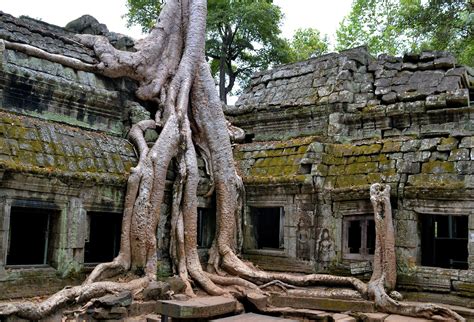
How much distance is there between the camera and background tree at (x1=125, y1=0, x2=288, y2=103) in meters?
20.9

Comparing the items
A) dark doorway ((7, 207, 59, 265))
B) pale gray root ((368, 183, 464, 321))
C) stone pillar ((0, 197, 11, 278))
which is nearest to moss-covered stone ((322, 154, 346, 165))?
pale gray root ((368, 183, 464, 321))

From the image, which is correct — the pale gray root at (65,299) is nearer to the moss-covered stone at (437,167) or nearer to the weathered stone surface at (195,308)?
the weathered stone surface at (195,308)

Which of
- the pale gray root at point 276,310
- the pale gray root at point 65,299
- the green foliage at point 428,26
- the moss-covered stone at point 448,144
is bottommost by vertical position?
the pale gray root at point 276,310

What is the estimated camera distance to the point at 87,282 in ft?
25.6

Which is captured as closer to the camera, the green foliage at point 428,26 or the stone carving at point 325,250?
the stone carving at point 325,250

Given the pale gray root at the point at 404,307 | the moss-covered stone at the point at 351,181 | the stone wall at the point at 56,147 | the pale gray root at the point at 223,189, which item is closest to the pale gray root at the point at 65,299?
the stone wall at the point at 56,147

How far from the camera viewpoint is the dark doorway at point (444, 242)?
916 centimetres

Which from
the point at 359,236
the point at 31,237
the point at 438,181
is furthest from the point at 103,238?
the point at 438,181

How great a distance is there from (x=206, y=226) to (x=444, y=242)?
202 inches

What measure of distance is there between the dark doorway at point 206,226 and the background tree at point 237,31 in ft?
40.1

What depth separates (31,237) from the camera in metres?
8.80

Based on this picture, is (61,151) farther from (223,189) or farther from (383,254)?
(383,254)

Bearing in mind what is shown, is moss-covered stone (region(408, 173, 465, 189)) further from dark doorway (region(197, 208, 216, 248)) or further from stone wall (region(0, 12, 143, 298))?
stone wall (region(0, 12, 143, 298))

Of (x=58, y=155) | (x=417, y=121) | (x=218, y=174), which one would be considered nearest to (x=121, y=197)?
(x=58, y=155)
